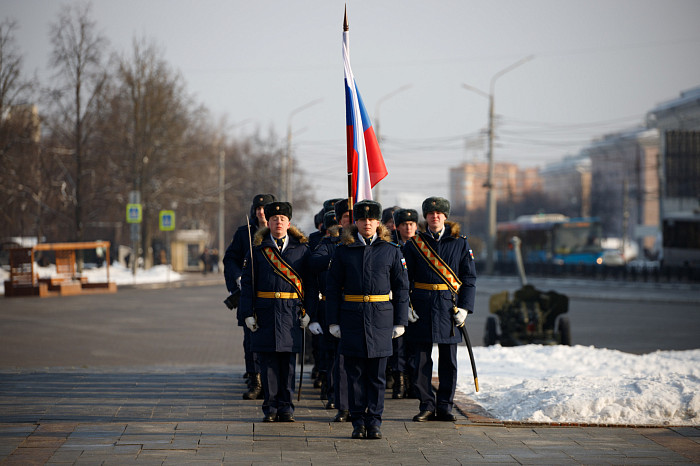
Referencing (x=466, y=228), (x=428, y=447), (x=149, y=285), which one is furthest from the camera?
(x=466, y=228)

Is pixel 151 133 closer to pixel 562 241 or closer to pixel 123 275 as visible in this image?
pixel 123 275

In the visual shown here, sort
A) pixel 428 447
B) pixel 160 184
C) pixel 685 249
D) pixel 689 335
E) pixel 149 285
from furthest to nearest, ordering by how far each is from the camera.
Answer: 1. pixel 160 184
2. pixel 685 249
3. pixel 149 285
4. pixel 689 335
5. pixel 428 447

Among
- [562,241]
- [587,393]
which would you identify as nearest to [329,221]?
[587,393]

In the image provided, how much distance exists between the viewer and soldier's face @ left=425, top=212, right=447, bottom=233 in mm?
8031

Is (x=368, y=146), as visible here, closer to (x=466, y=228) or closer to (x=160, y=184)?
(x=160, y=184)

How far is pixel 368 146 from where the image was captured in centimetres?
920

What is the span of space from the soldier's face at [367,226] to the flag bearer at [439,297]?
881 millimetres

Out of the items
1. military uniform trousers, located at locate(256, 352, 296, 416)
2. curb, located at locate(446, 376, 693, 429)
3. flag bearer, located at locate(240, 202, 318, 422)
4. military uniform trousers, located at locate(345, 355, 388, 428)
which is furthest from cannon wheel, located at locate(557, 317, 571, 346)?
military uniform trousers, located at locate(345, 355, 388, 428)

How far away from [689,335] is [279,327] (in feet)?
39.6

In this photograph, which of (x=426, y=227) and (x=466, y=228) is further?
(x=466, y=228)

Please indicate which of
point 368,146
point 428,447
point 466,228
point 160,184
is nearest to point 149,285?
point 160,184

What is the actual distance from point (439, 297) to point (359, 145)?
188cm

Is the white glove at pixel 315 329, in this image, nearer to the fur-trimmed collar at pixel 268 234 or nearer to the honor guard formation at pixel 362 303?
the honor guard formation at pixel 362 303

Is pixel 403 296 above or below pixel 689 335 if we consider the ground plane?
above
